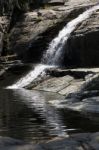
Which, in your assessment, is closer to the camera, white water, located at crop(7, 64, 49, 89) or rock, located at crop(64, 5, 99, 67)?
white water, located at crop(7, 64, 49, 89)

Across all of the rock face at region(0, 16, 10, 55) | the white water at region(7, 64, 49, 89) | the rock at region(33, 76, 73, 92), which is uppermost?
the rock face at region(0, 16, 10, 55)

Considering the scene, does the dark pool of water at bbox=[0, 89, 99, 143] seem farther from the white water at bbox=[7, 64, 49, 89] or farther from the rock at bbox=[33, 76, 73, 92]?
the white water at bbox=[7, 64, 49, 89]

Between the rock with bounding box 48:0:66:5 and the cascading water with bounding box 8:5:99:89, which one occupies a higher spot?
the rock with bounding box 48:0:66:5

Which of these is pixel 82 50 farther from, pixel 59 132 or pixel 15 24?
pixel 59 132

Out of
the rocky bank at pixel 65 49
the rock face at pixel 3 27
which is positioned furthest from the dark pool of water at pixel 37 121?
the rock face at pixel 3 27

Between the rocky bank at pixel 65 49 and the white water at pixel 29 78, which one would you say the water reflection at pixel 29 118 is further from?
the white water at pixel 29 78

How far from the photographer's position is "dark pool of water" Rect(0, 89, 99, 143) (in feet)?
49.3

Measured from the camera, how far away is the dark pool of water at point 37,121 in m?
15.0

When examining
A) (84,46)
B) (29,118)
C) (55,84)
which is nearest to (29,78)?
(55,84)

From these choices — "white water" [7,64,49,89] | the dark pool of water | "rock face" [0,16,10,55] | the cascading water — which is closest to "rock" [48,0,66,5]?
"rock face" [0,16,10,55]

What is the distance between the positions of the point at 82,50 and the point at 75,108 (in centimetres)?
Result: 1571

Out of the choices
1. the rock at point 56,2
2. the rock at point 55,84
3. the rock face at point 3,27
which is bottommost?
the rock at point 55,84

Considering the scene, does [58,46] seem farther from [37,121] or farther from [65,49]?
[37,121]

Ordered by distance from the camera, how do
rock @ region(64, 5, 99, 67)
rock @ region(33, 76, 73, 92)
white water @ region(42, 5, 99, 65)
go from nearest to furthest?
rock @ region(33, 76, 73, 92) → rock @ region(64, 5, 99, 67) → white water @ region(42, 5, 99, 65)
